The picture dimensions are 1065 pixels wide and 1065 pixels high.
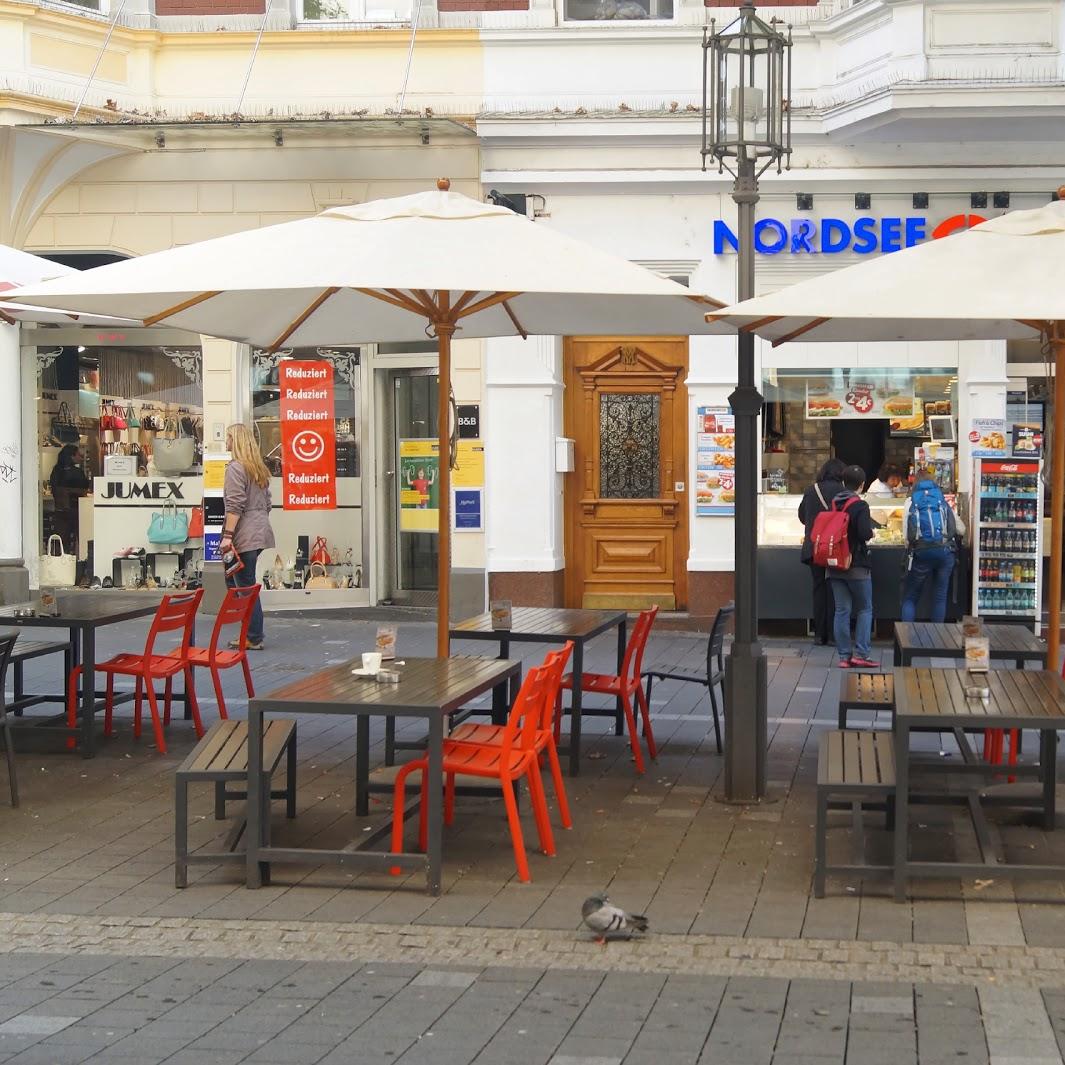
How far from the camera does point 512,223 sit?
765 centimetres

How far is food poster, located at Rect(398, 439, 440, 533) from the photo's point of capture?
15820 mm

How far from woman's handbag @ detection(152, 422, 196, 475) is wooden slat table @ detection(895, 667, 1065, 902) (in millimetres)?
9967

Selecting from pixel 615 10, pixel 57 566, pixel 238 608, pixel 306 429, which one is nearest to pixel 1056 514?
pixel 238 608

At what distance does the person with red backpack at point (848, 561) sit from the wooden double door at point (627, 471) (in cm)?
262

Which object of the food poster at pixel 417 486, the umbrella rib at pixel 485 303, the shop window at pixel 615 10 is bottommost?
the food poster at pixel 417 486

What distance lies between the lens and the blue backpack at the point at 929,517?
13461 mm

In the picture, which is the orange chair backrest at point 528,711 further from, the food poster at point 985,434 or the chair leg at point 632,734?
the food poster at point 985,434

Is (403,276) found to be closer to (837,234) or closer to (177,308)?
(177,308)

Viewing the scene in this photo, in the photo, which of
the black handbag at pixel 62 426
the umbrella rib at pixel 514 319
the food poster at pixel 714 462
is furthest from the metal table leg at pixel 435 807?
the black handbag at pixel 62 426

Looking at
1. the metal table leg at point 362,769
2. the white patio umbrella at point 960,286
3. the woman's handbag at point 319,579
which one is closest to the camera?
the white patio umbrella at point 960,286

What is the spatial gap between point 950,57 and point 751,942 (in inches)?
404

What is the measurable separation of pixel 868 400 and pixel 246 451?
5.70 m

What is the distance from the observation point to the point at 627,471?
1541 cm

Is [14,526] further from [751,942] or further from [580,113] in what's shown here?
[751,942]
